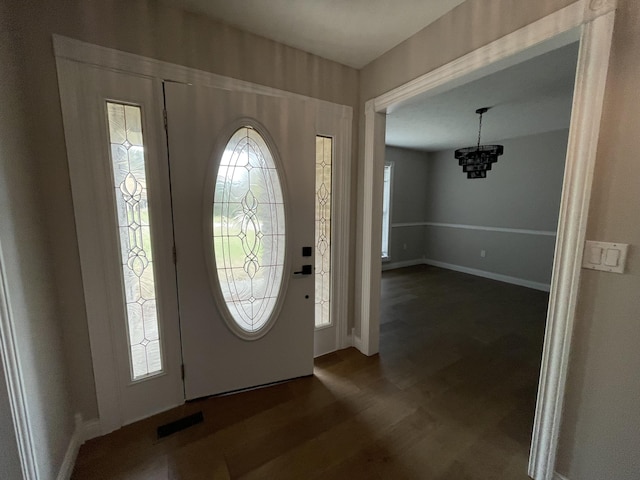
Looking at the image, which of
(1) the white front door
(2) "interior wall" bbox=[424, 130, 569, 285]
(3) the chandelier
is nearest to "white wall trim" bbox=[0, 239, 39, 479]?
(1) the white front door

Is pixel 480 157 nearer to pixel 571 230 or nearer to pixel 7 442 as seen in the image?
pixel 571 230

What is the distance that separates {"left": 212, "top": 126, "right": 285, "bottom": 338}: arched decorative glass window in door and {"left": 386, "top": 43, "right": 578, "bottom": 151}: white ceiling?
4.03 ft

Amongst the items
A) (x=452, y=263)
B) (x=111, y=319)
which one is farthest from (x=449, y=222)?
(x=111, y=319)

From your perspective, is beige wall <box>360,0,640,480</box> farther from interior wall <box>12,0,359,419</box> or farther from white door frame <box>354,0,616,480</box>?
interior wall <box>12,0,359,419</box>

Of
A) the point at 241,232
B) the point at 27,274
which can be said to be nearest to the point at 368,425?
the point at 241,232

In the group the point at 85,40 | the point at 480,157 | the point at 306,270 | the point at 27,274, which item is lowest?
the point at 306,270

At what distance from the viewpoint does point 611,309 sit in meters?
1.13

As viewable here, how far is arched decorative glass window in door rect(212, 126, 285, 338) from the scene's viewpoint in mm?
1746

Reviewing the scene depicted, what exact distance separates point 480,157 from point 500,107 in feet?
2.31

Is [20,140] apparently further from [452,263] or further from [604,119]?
[452,263]

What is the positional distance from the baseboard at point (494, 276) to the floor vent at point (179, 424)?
4.68 metres

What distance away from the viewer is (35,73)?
1284 mm

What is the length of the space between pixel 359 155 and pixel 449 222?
431cm

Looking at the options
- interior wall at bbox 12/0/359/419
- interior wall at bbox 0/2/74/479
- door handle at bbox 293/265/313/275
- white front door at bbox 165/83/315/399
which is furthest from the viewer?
door handle at bbox 293/265/313/275
